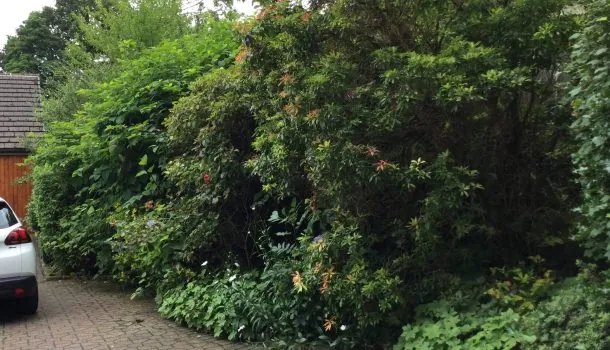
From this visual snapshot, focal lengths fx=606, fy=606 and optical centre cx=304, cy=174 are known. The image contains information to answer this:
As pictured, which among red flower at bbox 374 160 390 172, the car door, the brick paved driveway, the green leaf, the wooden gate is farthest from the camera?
the wooden gate

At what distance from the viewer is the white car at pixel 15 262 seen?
24.1 feet

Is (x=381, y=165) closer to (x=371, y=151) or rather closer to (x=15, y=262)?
(x=371, y=151)

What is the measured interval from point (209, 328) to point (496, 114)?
3862 mm

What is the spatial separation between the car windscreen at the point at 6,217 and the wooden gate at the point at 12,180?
12943 mm

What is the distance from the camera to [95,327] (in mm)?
7316

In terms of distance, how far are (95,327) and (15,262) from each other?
128 cm

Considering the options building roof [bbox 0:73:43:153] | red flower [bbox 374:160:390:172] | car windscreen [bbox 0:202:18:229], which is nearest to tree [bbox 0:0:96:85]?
building roof [bbox 0:73:43:153]

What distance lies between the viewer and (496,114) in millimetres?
5004

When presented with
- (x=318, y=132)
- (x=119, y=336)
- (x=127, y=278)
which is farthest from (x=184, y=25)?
(x=318, y=132)

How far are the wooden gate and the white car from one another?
13268 millimetres

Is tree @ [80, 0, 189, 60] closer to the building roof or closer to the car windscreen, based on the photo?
the building roof

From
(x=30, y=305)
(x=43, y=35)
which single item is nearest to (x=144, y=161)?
(x=30, y=305)

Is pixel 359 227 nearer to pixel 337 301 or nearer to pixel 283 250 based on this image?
pixel 337 301

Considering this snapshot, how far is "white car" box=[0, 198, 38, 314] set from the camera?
289 inches
